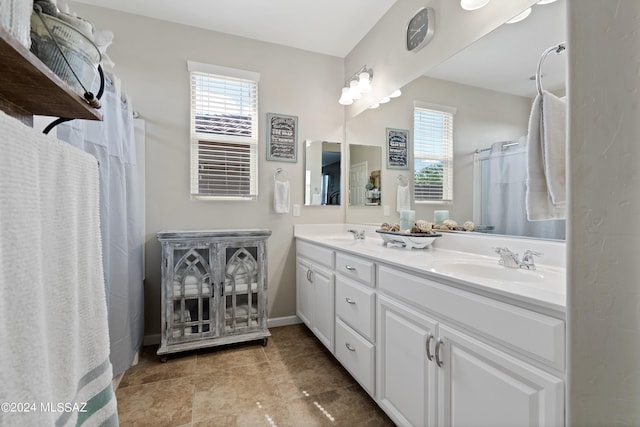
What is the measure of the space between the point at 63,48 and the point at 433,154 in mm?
1876

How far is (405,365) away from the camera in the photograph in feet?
4.13

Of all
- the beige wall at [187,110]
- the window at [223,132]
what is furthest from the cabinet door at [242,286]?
the window at [223,132]

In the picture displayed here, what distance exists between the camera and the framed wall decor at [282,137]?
8.76 feet

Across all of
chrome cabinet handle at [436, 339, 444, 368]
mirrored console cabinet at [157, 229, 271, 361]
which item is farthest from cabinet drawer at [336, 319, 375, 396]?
mirrored console cabinet at [157, 229, 271, 361]

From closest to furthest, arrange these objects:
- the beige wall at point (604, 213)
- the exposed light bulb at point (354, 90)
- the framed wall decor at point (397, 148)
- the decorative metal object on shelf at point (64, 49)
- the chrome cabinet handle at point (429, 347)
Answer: the beige wall at point (604, 213) < the decorative metal object on shelf at point (64, 49) < the chrome cabinet handle at point (429, 347) < the framed wall decor at point (397, 148) < the exposed light bulb at point (354, 90)

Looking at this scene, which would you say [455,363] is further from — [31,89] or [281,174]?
[281,174]

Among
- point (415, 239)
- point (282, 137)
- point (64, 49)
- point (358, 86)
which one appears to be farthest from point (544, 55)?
point (282, 137)

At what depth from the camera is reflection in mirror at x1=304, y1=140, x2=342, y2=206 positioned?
280 cm

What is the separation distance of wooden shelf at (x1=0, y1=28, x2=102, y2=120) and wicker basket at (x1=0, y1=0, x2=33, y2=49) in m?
0.04

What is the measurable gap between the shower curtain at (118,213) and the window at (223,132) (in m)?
0.53

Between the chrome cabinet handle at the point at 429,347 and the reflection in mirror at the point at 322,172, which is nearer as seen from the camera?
the chrome cabinet handle at the point at 429,347

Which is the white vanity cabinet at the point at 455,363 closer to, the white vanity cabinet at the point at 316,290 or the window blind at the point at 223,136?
the white vanity cabinet at the point at 316,290

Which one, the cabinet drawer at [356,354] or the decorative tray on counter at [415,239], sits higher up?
the decorative tray on counter at [415,239]

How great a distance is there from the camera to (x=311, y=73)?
2.84 meters
